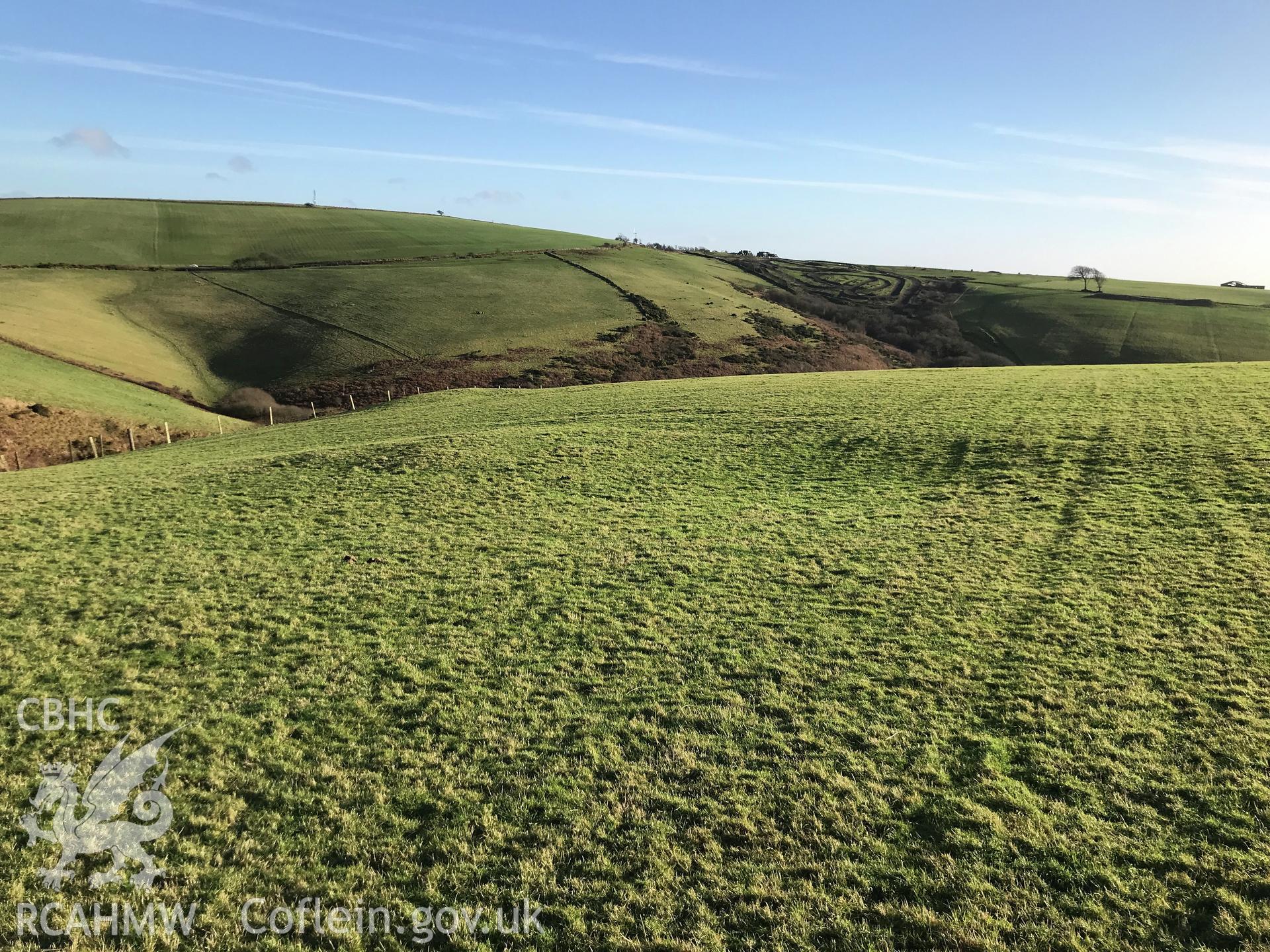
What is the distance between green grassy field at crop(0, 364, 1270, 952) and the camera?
7.61 m

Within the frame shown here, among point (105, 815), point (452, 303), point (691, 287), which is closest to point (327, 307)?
point (452, 303)

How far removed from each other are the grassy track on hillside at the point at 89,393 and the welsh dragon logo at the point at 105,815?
42791 mm

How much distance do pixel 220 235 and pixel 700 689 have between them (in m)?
135

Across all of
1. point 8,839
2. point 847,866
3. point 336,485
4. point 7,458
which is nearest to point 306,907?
point 8,839

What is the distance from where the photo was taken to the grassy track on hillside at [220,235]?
97.4m

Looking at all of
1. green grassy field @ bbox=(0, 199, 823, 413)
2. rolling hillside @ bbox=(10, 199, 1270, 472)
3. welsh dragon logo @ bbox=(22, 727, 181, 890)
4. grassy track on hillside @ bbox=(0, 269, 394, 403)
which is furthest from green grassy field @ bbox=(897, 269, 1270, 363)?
welsh dragon logo @ bbox=(22, 727, 181, 890)

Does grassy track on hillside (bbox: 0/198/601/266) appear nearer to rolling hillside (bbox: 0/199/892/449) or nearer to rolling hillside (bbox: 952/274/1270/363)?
rolling hillside (bbox: 0/199/892/449)

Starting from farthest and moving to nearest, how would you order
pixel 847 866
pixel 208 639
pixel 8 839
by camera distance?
pixel 208 639 → pixel 8 839 → pixel 847 866

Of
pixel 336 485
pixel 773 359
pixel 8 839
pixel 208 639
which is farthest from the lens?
pixel 773 359

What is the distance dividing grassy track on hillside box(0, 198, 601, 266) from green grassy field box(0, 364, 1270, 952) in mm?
94294

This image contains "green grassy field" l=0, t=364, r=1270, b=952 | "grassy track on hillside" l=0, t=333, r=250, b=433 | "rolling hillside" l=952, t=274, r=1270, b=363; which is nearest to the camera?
"green grassy field" l=0, t=364, r=1270, b=952

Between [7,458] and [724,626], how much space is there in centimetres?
4256

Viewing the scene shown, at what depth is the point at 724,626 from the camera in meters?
Result: 14.2

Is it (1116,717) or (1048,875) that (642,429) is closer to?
(1116,717)
